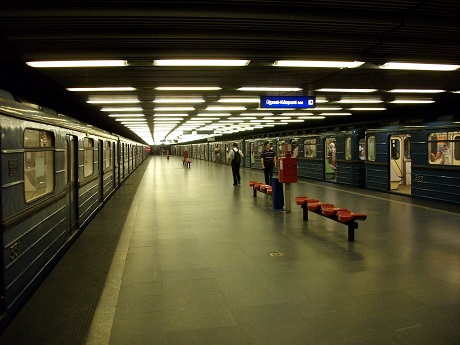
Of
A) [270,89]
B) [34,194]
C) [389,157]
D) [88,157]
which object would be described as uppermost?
[270,89]

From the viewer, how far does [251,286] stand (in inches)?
175

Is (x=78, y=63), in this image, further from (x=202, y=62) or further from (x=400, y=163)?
(x=400, y=163)

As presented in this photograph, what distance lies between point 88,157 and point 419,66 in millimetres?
6807

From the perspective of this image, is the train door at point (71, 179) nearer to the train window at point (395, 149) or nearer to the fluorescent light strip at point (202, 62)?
the fluorescent light strip at point (202, 62)

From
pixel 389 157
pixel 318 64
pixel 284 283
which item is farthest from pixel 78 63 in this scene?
pixel 389 157

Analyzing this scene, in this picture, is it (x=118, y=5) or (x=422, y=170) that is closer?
(x=118, y=5)

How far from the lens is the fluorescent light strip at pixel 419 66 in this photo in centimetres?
673

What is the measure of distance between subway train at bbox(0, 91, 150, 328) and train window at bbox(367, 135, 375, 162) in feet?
33.7

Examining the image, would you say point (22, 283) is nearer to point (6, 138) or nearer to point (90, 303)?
point (90, 303)

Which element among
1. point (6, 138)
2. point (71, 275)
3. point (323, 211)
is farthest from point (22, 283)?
point (323, 211)

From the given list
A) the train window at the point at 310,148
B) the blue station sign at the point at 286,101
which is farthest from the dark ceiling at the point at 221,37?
the train window at the point at 310,148

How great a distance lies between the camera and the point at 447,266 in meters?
5.10

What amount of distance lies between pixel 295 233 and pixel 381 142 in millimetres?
7604

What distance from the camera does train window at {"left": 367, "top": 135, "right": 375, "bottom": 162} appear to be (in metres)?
13.9
